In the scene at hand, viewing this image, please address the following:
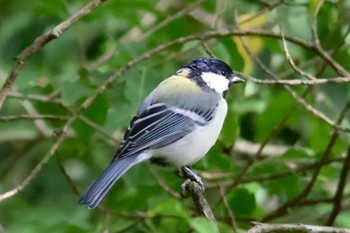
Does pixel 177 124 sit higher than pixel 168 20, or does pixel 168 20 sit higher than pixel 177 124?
pixel 168 20

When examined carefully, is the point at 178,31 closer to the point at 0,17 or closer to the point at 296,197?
the point at 296,197

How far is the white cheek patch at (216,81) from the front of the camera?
3.41 metres

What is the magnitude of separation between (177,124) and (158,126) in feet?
0.27

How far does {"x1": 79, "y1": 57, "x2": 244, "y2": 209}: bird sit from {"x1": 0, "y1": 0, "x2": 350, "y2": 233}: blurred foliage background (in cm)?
8

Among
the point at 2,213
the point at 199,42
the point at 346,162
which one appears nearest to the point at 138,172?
the point at 199,42

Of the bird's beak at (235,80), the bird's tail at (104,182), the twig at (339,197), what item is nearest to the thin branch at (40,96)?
the bird's tail at (104,182)

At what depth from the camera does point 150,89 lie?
3.30 metres

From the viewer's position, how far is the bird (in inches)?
121

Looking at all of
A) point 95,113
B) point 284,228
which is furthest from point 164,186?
point 284,228

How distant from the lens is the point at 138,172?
3.33 metres

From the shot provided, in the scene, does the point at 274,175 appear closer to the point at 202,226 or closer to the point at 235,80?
the point at 235,80

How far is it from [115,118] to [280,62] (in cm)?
130

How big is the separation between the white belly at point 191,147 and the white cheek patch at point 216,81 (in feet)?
0.82

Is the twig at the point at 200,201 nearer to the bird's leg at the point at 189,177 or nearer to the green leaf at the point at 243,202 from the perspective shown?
the bird's leg at the point at 189,177
